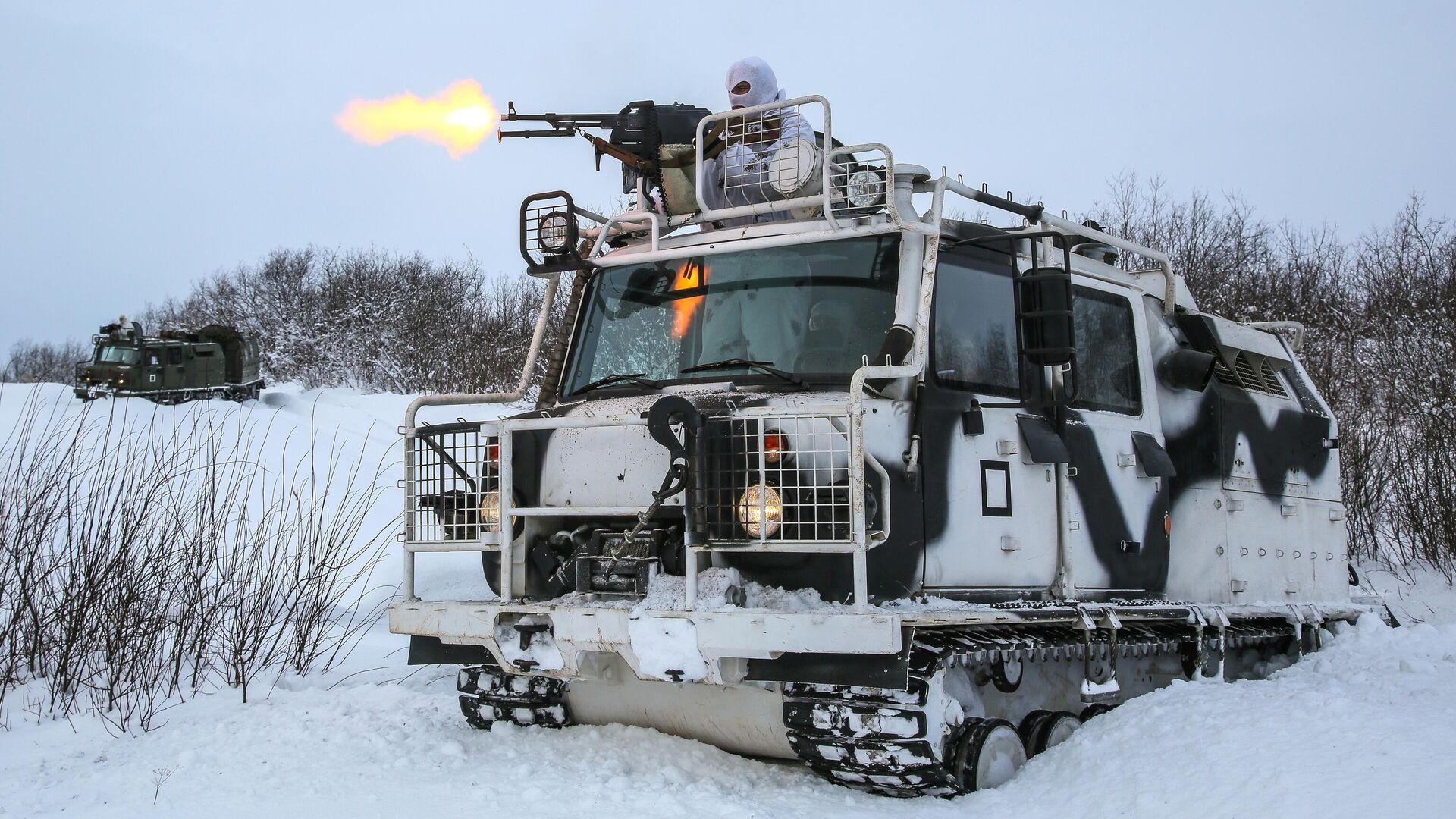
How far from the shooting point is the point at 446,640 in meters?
6.11

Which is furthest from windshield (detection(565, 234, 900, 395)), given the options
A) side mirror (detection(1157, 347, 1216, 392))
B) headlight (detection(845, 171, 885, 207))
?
side mirror (detection(1157, 347, 1216, 392))

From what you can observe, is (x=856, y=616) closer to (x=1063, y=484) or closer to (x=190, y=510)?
(x=1063, y=484)

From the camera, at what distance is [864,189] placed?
246 inches

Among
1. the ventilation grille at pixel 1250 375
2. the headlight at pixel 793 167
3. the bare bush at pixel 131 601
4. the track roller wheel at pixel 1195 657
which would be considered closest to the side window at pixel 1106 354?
the ventilation grille at pixel 1250 375

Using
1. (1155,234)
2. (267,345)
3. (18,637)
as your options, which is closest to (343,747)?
(18,637)

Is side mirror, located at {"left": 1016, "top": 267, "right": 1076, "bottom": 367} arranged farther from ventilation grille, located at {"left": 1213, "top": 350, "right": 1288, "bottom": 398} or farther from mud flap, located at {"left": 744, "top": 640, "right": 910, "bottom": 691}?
ventilation grille, located at {"left": 1213, "top": 350, "right": 1288, "bottom": 398}

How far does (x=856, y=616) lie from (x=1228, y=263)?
22293 millimetres

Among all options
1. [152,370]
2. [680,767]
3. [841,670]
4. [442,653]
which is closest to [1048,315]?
[841,670]

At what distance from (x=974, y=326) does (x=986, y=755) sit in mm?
2061

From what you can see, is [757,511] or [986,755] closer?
[757,511]

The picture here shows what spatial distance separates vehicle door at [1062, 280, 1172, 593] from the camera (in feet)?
21.7

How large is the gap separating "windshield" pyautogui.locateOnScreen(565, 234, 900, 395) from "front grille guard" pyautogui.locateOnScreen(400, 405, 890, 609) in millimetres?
603

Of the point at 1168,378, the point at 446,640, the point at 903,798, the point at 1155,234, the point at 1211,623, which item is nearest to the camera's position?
the point at 903,798

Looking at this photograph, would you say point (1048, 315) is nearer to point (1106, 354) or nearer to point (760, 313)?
point (760, 313)
